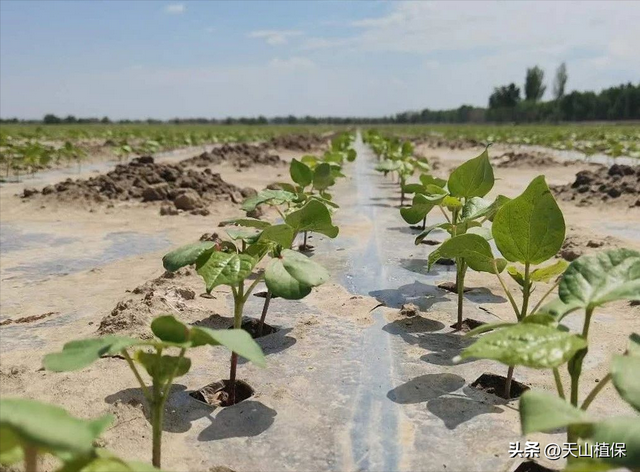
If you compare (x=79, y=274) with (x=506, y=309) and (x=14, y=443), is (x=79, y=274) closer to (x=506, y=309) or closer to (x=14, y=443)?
(x=506, y=309)

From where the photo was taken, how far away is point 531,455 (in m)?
1.74

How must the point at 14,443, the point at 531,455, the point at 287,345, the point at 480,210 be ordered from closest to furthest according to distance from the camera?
the point at 14,443, the point at 531,455, the point at 480,210, the point at 287,345

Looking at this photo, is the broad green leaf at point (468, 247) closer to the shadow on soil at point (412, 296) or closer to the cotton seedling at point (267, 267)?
the cotton seedling at point (267, 267)

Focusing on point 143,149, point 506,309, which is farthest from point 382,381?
point 143,149

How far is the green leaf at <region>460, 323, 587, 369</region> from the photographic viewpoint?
1129 millimetres

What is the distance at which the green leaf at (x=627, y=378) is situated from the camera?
1.03 m

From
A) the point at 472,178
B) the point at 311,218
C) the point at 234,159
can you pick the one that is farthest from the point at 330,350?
the point at 234,159

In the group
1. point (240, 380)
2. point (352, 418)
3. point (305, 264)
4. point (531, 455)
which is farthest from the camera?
point (240, 380)

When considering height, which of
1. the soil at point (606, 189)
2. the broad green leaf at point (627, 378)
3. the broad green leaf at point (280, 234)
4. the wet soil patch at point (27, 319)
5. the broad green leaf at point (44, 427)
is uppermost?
the broad green leaf at point (280, 234)

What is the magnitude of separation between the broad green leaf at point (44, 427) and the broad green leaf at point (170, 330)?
1.17 feet

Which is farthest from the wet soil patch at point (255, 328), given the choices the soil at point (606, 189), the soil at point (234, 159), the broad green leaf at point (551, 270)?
the soil at point (234, 159)

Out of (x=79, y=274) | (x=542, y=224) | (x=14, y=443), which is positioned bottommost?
(x=79, y=274)

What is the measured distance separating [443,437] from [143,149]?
49.9 ft

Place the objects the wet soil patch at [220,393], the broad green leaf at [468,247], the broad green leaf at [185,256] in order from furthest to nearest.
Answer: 1. the wet soil patch at [220,393]
2. the broad green leaf at [468,247]
3. the broad green leaf at [185,256]
